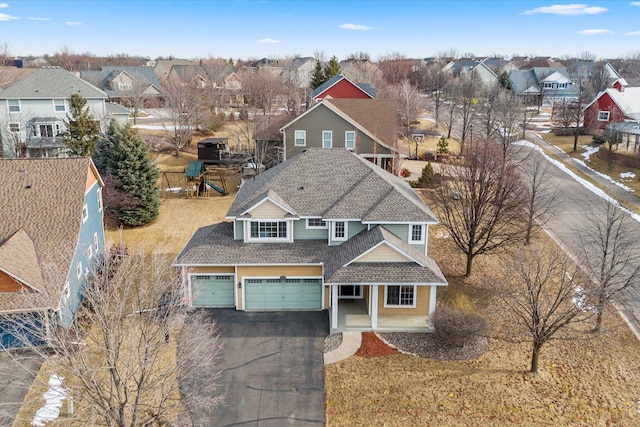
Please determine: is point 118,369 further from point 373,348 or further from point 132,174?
point 132,174

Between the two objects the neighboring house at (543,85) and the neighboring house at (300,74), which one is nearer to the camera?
the neighboring house at (543,85)

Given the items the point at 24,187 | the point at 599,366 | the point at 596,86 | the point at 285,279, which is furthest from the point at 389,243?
the point at 596,86

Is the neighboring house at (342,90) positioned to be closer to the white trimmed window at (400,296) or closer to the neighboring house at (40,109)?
the neighboring house at (40,109)

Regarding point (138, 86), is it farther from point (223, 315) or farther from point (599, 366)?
point (599, 366)

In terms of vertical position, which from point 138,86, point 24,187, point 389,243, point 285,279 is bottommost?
point 285,279

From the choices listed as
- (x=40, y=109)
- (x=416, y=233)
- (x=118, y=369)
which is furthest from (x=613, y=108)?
(x=118, y=369)

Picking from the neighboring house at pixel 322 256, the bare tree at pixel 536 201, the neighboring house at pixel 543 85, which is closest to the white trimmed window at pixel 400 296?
the neighboring house at pixel 322 256
